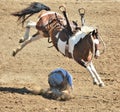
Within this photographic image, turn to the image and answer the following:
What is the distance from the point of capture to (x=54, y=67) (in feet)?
36.9

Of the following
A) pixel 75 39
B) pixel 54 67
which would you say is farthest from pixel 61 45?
pixel 54 67

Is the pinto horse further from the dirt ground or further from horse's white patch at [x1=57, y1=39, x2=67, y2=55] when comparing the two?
the dirt ground

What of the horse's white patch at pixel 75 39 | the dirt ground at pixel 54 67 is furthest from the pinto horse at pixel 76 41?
the dirt ground at pixel 54 67

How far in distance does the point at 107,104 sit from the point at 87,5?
7825mm

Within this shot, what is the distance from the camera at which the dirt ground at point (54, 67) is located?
28.8ft

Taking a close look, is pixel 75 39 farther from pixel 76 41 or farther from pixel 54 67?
pixel 54 67

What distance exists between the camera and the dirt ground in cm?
879

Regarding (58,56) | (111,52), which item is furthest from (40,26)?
(111,52)

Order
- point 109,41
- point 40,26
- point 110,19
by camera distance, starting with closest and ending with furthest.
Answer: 1. point 40,26
2. point 109,41
3. point 110,19

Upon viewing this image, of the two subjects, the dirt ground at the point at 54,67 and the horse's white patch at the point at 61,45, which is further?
the horse's white patch at the point at 61,45

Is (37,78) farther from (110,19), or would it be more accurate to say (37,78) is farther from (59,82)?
(110,19)

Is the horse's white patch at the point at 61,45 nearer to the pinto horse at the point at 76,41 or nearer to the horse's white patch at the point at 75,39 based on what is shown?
the pinto horse at the point at 76,41

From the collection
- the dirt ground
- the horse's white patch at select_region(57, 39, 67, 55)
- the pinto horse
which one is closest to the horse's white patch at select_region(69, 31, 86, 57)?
the pinto horse

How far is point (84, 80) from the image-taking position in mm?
10414
